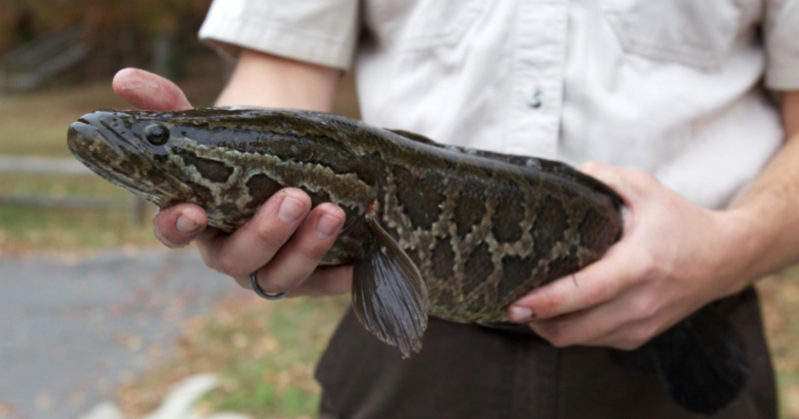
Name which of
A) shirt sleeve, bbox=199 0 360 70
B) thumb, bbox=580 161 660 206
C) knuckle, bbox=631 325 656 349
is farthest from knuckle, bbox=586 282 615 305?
shirt sleeve, bbox=199 0 360 70

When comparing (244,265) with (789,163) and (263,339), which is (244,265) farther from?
(263,339)

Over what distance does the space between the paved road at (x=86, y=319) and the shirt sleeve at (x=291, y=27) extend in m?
5.53

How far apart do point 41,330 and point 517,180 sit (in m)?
7.79

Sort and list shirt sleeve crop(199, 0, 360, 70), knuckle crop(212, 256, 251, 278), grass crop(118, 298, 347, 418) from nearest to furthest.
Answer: knuckle crop(212, 256, 251, 278) → shirt sleeve crop(199, 0, 360, 70) → grass crop(118, 298, 347, 418)

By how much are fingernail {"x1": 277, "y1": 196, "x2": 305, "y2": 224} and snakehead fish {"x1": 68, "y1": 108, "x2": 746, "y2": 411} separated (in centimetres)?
10

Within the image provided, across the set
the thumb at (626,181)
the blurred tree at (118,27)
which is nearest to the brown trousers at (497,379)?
the thumb at (626,181)

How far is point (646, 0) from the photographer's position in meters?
2.42

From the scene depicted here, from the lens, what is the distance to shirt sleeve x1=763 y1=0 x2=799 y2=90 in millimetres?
2430

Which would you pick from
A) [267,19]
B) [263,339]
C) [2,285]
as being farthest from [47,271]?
[267,19]

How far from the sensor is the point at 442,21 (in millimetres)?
2480

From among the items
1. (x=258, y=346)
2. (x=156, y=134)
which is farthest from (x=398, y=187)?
(x=258, y=346)

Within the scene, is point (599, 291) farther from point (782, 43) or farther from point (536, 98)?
point (782, 43)

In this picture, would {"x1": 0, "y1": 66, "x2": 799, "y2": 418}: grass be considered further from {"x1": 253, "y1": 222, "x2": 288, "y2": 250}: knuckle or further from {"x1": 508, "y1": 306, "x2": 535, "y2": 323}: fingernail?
{"x1": 253, "y1": 222, "x2": 288, "y2": 250}: knuckle

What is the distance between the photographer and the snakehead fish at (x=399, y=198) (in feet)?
5.99
